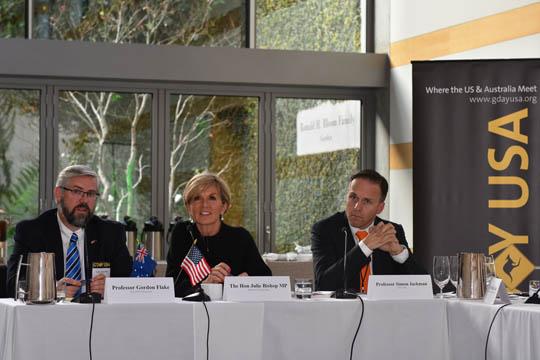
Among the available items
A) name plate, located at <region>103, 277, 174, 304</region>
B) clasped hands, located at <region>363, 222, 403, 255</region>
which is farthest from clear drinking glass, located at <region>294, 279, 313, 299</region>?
clasped hands, located at <region>363, 222, 403, 255</region>

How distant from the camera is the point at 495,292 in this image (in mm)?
3715

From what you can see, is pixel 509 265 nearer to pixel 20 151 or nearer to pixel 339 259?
pixel 339 259

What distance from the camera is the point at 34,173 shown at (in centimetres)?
806

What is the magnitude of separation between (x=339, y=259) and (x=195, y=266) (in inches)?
30.2

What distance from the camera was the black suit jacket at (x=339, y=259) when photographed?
14.6ft

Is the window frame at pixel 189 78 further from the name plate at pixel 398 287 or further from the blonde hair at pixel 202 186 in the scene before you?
the name plate at pixel 398 287

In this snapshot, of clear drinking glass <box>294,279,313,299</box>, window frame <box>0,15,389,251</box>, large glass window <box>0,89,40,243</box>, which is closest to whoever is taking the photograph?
clear drinking glass <box>294,279,313,299</box>

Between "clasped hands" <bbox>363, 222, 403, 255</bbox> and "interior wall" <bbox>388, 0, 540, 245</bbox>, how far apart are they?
2704 millimetres

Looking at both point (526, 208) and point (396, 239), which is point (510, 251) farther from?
point (396, 239)

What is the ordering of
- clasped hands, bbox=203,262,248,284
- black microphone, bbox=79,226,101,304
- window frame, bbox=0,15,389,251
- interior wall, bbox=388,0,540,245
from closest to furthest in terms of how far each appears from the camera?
black microphone, bbox=79,226,101,304, clasped hands, bbox=203,262,248,284, interior wall, bbox=388,0,540,245, window frame, bbox=0,15,389,251

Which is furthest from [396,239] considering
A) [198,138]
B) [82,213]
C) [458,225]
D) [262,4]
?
[262,4]

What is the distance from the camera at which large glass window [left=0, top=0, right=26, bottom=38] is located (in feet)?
26.5

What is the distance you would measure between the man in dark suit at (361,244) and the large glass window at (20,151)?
3886mm

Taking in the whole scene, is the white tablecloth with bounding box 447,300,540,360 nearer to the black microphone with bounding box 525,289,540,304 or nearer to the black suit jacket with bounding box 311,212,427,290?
the black microphone with bounding box 525,289,540,304
